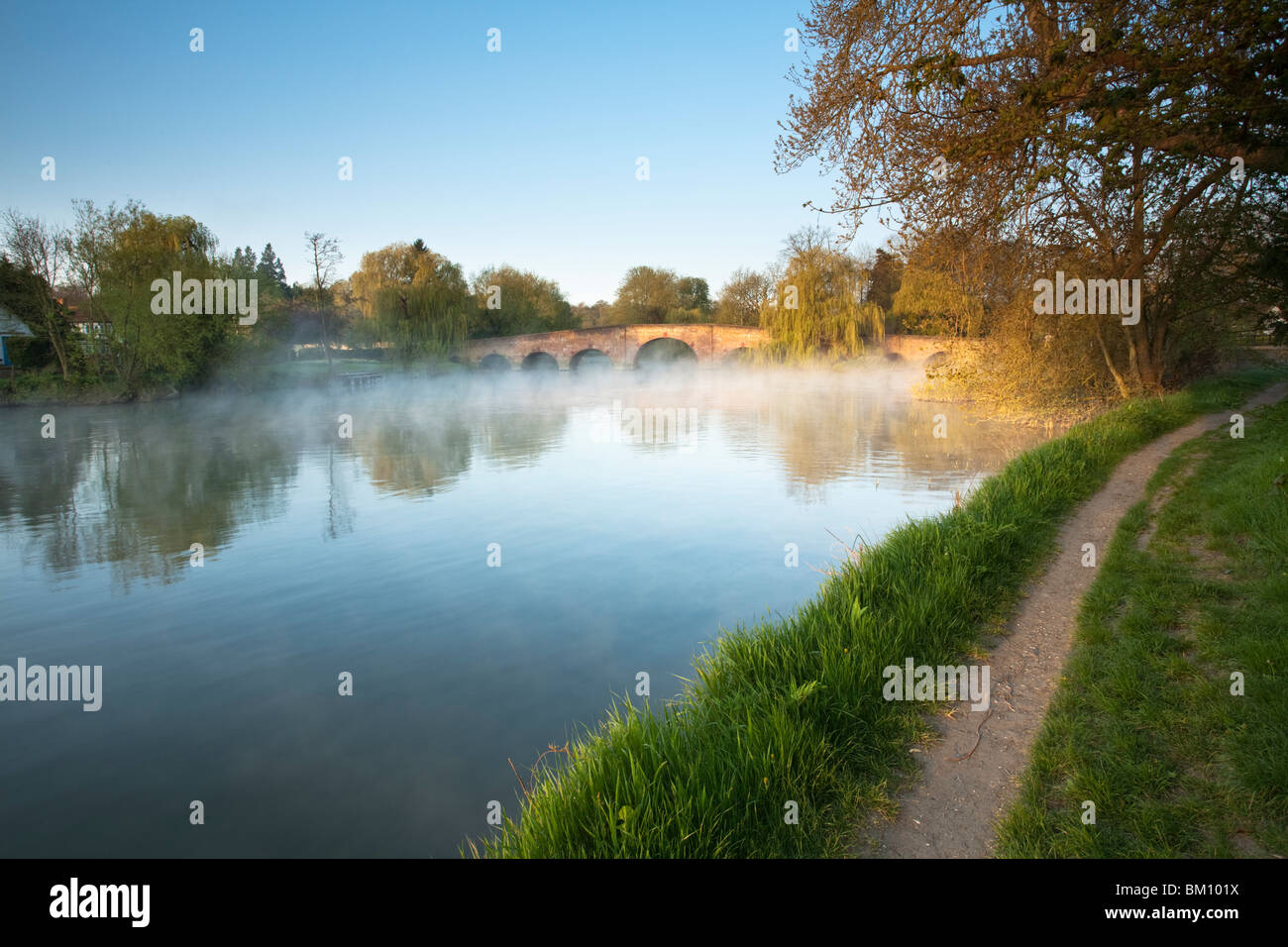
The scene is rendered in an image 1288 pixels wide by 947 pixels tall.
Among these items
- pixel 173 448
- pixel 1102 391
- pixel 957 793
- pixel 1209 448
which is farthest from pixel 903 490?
pixel 173 448

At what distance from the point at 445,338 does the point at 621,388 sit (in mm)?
12766

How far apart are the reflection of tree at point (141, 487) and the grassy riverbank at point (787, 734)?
7768mm

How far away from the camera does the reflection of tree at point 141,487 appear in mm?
10391

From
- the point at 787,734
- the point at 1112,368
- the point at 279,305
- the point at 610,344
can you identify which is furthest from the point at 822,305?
the point at 787,734

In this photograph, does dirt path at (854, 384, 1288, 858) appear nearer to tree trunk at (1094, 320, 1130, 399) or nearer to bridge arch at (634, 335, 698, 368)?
tree trunk at (1094, 320, 1130, 399)

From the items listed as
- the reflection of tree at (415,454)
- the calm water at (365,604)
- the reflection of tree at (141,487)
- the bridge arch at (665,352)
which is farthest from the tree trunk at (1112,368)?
the bridge arch at (665,352)

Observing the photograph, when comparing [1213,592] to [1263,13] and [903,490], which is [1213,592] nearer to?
[1263,13]

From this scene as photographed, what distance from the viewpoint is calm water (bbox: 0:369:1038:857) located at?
473 cm

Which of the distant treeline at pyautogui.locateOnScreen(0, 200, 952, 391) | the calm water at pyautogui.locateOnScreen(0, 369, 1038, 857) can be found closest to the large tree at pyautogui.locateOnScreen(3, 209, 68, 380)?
the distant treeline at pyautogui.locateOnScreen(0, 200, 952, 391)

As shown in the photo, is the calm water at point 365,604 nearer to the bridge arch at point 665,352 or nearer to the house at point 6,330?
the house at point 6,330

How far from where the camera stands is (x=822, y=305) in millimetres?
40469

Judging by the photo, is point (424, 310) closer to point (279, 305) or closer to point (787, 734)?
point (279, 305)

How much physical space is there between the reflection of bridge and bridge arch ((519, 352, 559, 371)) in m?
0.18

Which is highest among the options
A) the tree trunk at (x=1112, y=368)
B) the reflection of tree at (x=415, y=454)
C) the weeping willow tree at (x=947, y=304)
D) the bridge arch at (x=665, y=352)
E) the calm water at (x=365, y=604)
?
the bridge arch at (x=665, y=352)
